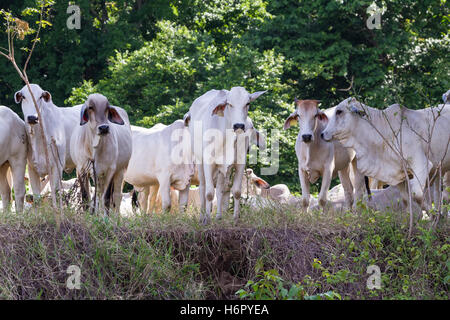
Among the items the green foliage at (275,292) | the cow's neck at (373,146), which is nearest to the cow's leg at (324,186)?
the cow's neck at (373,146)

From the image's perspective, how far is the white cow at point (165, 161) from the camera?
1302 centimetres

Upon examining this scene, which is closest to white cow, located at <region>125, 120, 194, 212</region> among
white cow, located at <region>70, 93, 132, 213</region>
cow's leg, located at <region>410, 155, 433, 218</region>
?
white cow, located at <region>70, 93, 132, 213</region>

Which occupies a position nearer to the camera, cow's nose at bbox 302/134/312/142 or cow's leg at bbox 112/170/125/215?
cow's nose at bbox 302/134/312/142

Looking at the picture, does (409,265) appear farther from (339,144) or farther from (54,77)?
(54,77)

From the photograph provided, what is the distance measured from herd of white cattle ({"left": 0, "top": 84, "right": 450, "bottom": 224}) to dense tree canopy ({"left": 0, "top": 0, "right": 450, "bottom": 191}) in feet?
26.3

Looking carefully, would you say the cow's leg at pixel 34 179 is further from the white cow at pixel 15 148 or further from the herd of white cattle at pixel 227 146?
the white cow at pixel 15 148

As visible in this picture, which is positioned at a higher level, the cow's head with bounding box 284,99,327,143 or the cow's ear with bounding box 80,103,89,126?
the cow's head with bounding box 284,99,327,143

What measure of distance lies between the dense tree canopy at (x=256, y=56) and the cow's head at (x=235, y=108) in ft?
30.9

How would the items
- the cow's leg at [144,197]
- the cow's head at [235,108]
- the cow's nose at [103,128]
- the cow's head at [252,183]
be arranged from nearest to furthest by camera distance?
1. the cow's head at [235,108]
2. the cow's nose at [103,128]
3. the cow's head at [252,183]
4. the cow's leg at [144,197]

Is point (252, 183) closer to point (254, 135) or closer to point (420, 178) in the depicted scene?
point (254, 135)

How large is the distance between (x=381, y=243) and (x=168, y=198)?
5.06m

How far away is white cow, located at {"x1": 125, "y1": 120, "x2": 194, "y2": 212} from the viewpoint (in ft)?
42.7

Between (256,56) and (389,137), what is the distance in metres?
10.6

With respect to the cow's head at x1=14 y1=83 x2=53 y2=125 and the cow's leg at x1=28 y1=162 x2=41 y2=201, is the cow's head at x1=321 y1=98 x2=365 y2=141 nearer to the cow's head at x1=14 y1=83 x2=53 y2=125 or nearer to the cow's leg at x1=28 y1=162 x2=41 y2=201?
the cow's head at x1=14 y1=83 x2=53 y2=125
